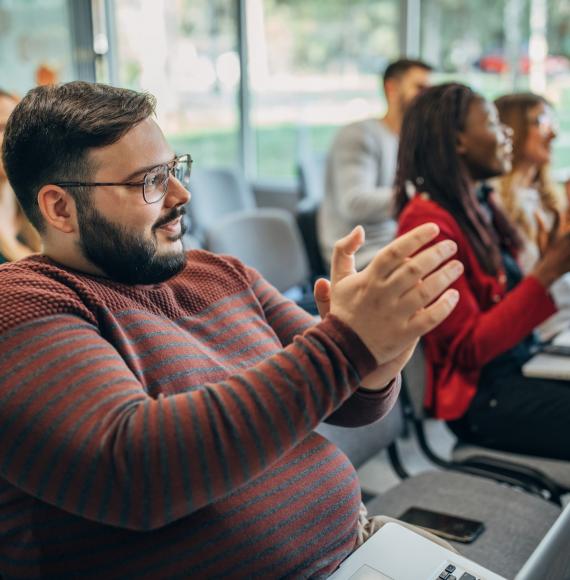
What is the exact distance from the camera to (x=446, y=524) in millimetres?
1422

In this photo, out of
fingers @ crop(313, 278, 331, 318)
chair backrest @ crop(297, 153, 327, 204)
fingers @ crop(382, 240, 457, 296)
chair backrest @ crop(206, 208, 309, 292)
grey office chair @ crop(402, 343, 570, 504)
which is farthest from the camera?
chair backrest @ crop(297, 153, 327, 204)

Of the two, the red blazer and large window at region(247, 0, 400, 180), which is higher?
large window at region(247, 0, 400, 180)

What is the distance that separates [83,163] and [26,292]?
0.21 metres

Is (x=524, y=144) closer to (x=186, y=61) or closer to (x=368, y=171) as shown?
(x=368, y=171)

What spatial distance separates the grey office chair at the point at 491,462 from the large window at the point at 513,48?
96.6 inches

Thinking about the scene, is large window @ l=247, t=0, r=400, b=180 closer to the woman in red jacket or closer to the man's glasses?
the woman in red jacket

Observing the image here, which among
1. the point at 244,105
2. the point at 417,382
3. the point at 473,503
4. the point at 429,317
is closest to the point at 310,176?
the point at 244,105

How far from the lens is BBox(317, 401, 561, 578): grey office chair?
138 centimetres

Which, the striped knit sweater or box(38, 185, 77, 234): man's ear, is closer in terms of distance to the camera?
the striped knit sweater

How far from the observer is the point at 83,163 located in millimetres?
993

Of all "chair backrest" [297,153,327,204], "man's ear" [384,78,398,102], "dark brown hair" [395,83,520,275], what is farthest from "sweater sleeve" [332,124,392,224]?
"chair backrest" [297,153,327,204]

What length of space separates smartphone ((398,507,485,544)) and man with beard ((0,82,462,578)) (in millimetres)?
288

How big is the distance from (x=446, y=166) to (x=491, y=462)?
78 cm

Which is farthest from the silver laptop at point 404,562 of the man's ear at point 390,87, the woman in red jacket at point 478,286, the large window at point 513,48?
the large window at point 513,48
